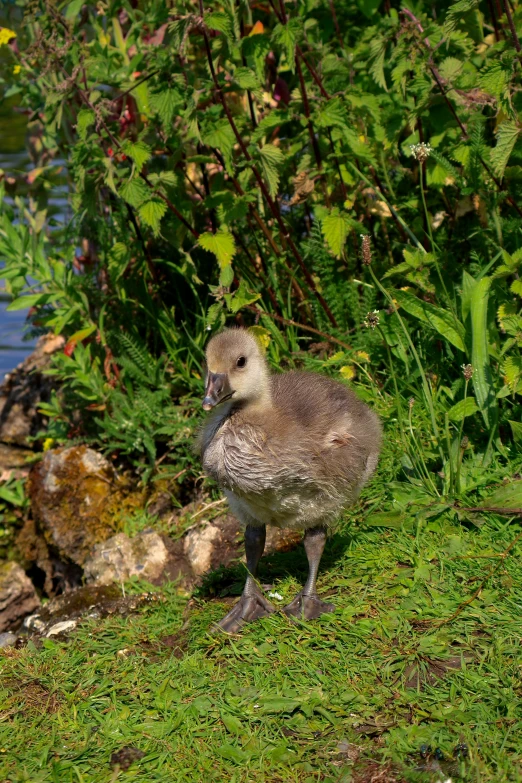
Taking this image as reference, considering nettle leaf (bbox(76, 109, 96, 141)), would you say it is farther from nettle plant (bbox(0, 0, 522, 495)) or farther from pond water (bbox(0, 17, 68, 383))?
pond water (bbox(0, 17, 68, 383))

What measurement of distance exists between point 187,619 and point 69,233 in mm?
3165

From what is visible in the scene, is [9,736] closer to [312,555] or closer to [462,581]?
[312,555]

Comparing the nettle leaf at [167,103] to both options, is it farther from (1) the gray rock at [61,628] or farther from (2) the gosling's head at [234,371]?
(1) the gray rock at [61,628]

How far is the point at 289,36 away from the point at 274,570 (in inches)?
113

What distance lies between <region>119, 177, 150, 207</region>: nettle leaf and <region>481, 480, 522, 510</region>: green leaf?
100 inches

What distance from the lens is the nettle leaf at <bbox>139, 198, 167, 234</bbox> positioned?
5258 millimetres

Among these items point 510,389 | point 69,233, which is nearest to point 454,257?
point 510,389

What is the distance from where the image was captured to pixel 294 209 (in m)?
6.53

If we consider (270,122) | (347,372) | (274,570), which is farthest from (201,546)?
(270,122)

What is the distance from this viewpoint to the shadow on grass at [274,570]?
4.73m

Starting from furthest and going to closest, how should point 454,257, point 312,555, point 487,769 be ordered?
point 454,257 < point 312,555 < point 487,769

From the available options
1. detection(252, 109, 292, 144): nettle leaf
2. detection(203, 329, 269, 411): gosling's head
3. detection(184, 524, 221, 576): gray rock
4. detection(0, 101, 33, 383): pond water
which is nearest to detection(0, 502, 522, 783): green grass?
detection(184, 524, 221, 576): gray rock

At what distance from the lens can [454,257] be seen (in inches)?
230

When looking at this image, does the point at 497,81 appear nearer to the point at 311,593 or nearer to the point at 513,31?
the point at 513,31
